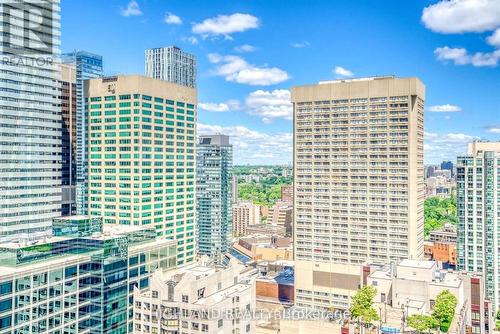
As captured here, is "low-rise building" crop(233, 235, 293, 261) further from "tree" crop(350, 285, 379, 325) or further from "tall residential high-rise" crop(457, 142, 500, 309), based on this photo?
"tree" crop(350, 285, 379, 325)

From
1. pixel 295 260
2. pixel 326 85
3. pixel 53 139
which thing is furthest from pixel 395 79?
pixel 53 139

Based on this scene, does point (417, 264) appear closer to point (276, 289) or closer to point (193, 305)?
point (193, 305)

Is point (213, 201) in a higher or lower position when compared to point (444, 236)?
higher

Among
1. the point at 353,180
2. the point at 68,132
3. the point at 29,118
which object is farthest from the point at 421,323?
the point at 68,132

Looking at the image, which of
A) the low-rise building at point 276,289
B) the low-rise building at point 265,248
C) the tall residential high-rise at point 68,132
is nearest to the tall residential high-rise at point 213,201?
the low-rise building at point 265,248

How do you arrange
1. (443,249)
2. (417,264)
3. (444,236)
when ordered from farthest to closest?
(444,236) → (443,249) → (417,264)
